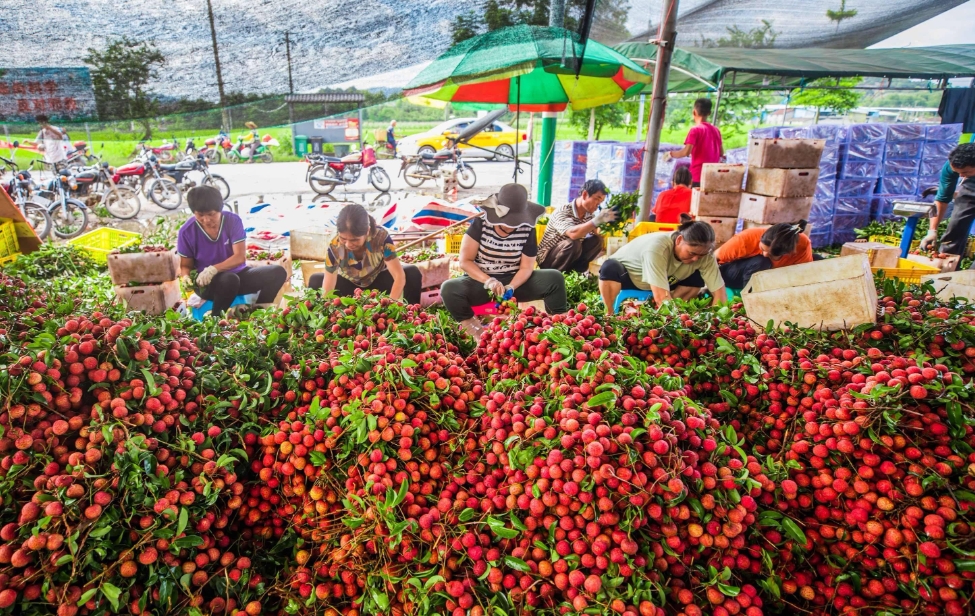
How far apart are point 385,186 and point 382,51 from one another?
392 inches

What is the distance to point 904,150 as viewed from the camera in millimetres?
7566

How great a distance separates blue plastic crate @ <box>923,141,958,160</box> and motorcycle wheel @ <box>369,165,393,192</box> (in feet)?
30.6

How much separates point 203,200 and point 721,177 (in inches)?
186

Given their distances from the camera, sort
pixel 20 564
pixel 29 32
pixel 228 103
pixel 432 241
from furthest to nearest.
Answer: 1. pixel 432 241
2. pixel 228 103
3. pixel 29 32
4. pixel 20 564

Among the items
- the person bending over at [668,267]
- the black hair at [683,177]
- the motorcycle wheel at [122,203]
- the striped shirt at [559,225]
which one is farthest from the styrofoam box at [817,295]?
the motorcycle wheel at [122,203]

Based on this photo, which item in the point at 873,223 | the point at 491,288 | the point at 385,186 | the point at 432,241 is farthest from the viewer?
the point at 385,186

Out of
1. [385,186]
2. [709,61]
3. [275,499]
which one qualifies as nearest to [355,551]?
[275,499]

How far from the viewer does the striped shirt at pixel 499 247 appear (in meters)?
3.78

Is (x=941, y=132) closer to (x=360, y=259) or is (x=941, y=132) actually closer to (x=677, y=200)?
(x=677, y=200)

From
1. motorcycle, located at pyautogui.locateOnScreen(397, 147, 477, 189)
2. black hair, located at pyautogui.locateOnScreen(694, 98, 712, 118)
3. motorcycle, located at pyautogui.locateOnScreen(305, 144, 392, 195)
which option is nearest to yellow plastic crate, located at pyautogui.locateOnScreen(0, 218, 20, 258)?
black hair, located at pyautogui.locateOnScreen(694, 98, 712, 118)

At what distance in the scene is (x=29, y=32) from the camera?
193cm

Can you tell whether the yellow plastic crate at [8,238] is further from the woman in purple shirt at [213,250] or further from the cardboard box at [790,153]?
the cardboard box at [790,153]

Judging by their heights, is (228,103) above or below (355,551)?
above

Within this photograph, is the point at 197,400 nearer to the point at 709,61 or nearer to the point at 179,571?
the point at 179,571
